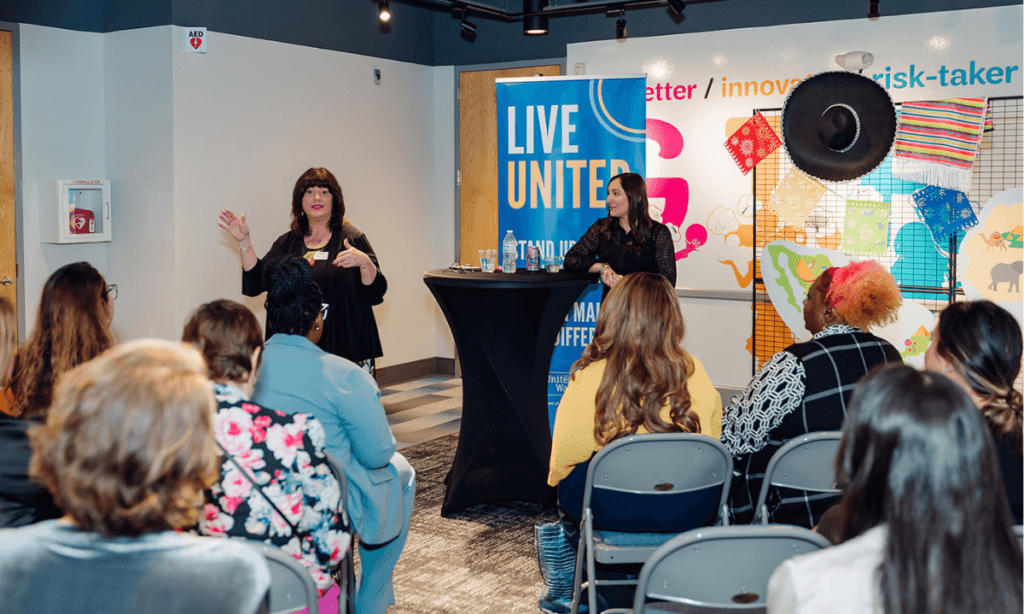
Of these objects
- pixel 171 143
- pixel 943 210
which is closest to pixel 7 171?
pixel 171 143

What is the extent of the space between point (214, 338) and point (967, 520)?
163cm

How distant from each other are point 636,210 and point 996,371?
2846mm

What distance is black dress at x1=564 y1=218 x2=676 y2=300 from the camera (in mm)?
4664

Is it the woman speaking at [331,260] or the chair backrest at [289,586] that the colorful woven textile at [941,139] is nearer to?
the woman speaking at [331,260]

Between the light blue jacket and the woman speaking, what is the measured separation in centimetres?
170

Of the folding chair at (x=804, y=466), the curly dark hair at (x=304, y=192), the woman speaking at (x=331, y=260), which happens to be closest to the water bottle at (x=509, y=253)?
the woman speaking at (x=331, y=260)

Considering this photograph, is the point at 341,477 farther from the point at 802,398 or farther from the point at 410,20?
the point at 410,20

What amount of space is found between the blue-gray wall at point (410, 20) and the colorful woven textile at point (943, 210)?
1.09 m

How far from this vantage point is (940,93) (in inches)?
215

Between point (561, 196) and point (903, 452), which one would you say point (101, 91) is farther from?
point (903, 452)

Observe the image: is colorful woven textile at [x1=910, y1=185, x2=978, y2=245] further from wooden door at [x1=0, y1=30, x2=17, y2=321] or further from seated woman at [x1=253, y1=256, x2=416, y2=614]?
wooden door at [x1=0, y1=30, x2=17, y2=321]

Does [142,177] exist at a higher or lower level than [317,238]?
higher

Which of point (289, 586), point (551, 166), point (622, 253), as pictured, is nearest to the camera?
point (289, 586)

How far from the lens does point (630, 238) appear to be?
185 inches
